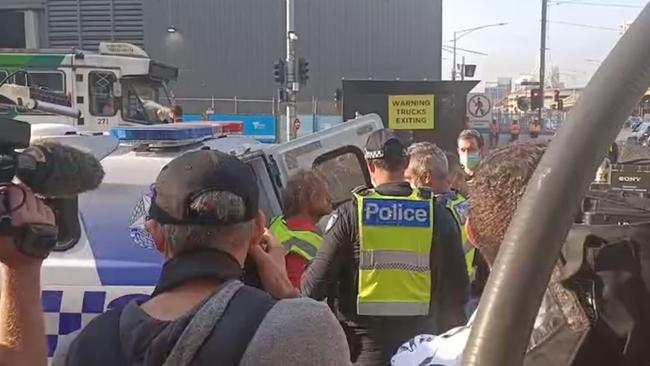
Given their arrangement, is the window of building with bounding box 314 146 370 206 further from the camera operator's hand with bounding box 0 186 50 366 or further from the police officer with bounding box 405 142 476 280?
the camera operator's hand with bounding box 0 186 50 366

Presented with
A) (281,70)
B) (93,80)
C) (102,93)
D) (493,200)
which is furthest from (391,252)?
(281,70)

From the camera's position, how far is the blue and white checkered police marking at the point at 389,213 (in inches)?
140

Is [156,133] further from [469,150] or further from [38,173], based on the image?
[469,150]

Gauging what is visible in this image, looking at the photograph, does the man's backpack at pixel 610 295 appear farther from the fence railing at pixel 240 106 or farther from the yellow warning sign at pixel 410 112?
the fence railing at pixel 240 106

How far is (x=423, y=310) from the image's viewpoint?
364 cm

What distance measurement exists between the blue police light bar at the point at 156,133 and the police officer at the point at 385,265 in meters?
0.90

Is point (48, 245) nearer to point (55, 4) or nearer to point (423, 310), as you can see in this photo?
point (423, 310)

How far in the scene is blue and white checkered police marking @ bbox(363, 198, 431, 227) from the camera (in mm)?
3566

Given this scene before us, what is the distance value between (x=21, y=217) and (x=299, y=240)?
2173 mm

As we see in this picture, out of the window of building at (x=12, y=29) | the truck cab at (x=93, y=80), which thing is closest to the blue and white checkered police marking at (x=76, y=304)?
the truck cab at (x=93, y=80)

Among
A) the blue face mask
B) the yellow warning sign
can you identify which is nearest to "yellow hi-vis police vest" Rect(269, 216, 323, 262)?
the blue face mask

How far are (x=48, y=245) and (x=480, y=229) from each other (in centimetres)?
93

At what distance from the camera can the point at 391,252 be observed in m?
3.59

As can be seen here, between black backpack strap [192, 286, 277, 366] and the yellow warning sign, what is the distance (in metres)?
10.1
